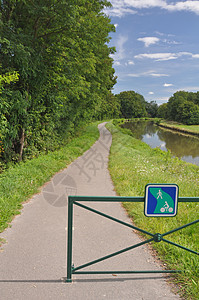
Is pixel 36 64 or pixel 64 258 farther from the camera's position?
pixel 36 64

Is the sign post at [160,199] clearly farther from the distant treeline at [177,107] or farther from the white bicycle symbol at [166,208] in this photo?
the distant treeline at [177,107]

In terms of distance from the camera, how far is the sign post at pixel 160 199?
2.83m

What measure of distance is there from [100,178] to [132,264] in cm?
545

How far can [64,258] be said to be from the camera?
361 cm

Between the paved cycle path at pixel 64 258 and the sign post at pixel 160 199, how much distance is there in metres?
1.08

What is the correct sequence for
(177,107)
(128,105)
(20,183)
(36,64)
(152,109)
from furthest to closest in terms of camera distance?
(152,109) < (128,105) < (177,107) < (36,64) < (20,183)

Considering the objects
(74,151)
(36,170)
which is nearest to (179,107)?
(74,151)

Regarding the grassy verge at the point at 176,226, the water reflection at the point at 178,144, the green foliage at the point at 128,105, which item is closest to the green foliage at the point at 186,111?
the green foliage at the point at 128,105

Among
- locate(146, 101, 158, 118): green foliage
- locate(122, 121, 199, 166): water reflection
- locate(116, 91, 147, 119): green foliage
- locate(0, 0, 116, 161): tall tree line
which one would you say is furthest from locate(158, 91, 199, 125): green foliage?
locate(0, 0, 116, 161): tall tree line

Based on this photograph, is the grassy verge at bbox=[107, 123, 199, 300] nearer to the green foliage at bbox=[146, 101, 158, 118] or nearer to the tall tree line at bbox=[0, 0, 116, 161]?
the tall tree line at bbox=[0, 0, 116, 161]

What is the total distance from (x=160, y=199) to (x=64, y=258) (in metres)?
1.96

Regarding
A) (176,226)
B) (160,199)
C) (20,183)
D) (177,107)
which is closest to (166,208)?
(160,199)

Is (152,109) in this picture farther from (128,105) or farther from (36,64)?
(36,64)

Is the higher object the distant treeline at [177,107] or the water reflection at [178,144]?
the distant treeline at [177,107]
